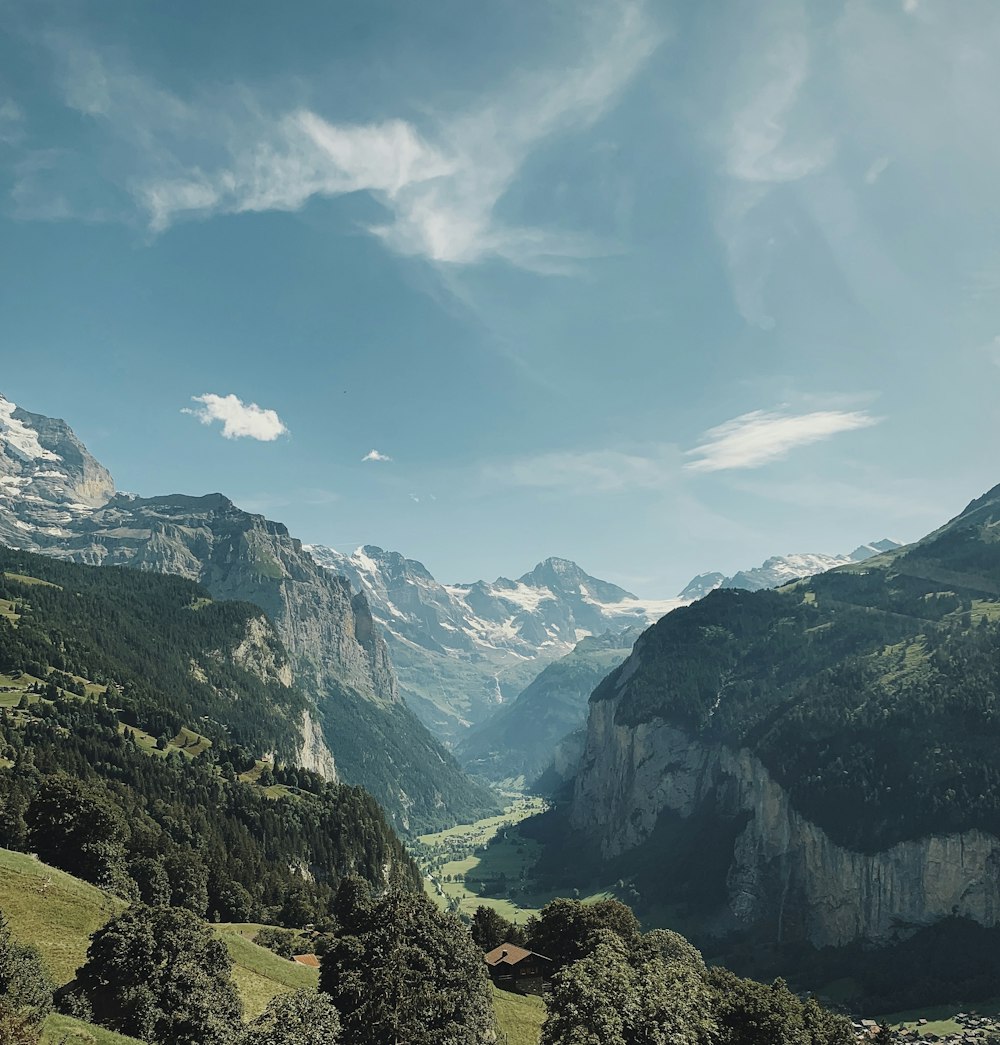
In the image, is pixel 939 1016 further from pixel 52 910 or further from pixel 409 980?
pixel 52 910

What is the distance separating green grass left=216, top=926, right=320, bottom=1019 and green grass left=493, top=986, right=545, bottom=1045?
20173 millimetres

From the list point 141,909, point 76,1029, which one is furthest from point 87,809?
point 76,1029

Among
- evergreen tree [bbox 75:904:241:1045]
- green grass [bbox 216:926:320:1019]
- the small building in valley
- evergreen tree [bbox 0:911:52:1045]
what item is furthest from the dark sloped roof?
evergreen tree [bbox 0:911:52:1045]

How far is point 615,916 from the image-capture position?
102 metres

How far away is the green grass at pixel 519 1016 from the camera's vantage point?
2805 inches

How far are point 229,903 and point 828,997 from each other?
145089 millimetres

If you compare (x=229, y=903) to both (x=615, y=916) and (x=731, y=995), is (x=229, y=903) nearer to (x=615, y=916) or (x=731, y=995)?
(x=615, y=916)

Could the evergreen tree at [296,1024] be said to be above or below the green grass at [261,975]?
above

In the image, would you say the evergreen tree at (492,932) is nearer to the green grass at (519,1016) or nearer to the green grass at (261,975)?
the green grass at (519,1016)

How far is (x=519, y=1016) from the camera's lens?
7812 cm

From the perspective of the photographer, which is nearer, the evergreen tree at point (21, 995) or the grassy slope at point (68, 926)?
the evergreen tree at point (21, 995)

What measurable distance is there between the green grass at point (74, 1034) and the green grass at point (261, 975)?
65.7ft

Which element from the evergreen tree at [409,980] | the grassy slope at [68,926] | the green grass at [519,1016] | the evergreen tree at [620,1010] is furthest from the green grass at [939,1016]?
the grassy slope at [68,926]

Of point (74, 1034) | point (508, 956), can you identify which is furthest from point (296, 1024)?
point (508, 956)
